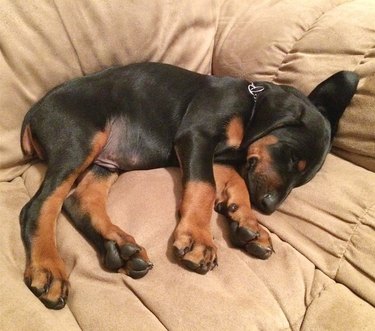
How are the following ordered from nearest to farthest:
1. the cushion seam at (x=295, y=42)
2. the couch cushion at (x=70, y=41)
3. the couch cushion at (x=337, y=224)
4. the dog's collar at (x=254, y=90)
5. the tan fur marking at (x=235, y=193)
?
the couch cushion at (x=337, y=224), the tan fur marking at (x=235, y=193), the couch cushion at (x=70, y=41), the dog's collar at (x=254, y=90), the cushion seam at (x=295, y=42)

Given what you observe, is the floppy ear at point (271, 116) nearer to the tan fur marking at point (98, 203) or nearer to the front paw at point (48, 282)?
the tan fur marking at point (98, 203)

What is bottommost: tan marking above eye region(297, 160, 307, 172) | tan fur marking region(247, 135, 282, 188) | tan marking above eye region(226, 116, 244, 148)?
tan marking above eye region(297, 160, 307, 172)

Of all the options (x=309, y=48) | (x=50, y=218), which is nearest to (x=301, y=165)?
(x=309, y=48)

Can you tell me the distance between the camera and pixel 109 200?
212 centimetres

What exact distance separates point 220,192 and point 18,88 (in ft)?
3.71

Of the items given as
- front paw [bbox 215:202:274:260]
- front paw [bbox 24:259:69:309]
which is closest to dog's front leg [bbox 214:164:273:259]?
front paw [bbox 215:202:274:260]

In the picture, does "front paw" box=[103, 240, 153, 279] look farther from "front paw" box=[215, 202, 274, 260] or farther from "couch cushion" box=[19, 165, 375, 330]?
"front paw" box=[215, 202, 274, 260]

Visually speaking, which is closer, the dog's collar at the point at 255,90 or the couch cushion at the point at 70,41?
the couch cushion at the point at 70,41

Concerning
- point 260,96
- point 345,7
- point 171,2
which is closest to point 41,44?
point 171,2

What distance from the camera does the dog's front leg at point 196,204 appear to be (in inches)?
67.1

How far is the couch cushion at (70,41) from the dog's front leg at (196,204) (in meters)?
0.68

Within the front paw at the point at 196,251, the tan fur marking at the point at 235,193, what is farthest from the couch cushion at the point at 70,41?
Result: the front paw at the point at 196,251

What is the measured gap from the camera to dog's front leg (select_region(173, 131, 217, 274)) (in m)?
1.70

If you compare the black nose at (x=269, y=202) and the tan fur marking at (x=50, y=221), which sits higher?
the tan fur marking at (x=50, y=221)
